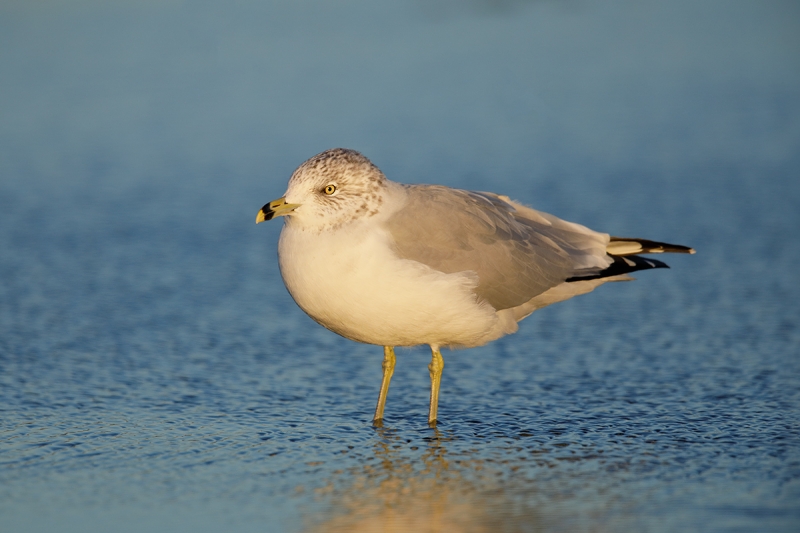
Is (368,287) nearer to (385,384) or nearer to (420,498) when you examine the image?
(385,384)

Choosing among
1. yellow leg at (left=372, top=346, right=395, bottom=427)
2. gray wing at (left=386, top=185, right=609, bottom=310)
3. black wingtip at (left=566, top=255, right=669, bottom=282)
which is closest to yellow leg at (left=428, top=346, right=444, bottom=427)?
yellow leg at (left=372, top=346, right=395, bottom=427)

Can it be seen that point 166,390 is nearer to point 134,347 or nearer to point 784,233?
point 134,347

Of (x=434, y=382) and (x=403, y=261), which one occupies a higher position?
(x=403, y=261)

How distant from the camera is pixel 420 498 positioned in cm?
443

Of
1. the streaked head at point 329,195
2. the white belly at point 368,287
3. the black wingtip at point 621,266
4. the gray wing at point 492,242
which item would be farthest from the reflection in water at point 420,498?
the black wingtip at point 621,266

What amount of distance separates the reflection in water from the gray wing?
104 centimetres

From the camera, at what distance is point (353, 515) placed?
167 inches

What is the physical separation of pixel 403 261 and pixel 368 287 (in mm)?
239

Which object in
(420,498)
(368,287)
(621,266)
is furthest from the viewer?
(621,266)

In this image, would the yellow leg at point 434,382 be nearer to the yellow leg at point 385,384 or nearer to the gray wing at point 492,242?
the yellow leg at point 385,384

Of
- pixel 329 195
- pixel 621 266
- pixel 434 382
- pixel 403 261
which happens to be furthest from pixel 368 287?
pixel 621 266

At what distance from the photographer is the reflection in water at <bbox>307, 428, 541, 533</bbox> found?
4.12 metres

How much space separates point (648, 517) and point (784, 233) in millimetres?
6116

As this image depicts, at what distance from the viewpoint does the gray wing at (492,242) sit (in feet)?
18.0
